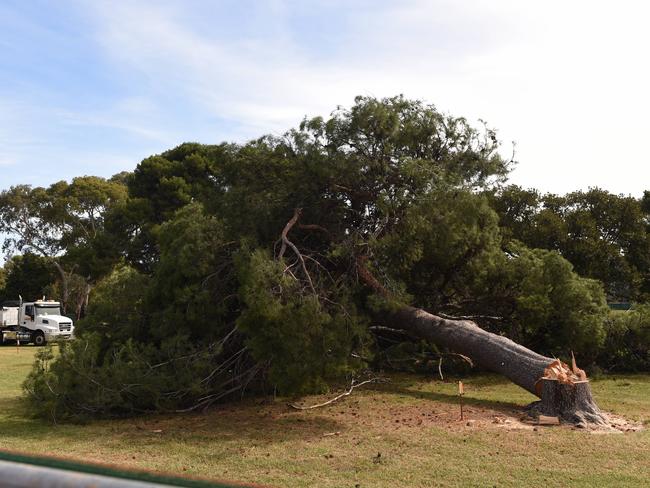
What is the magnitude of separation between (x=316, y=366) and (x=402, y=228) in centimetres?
336

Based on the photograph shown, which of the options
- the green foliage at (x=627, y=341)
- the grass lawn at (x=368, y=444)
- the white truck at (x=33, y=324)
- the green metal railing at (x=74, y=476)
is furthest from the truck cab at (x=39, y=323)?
the green metal railing at (x=74, y=476)

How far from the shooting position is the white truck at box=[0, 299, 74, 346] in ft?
92.6

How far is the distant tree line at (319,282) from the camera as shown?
9.73 m

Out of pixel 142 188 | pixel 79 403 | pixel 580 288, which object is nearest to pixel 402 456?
pixel 79 403

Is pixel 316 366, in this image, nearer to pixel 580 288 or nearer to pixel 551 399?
pixel 551 399

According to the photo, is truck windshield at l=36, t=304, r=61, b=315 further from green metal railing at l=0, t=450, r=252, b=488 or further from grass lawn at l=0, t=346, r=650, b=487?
green metal railing at l=0, t=450, r=252, b=488

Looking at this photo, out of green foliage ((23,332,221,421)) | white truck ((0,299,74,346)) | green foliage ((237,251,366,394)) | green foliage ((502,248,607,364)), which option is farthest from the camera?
white truck ((0,299,74,346))

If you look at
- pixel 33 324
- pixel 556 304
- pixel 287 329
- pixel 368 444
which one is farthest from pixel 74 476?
pixel 33 324

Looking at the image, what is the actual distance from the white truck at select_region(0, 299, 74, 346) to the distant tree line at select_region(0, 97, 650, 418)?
1702 cm

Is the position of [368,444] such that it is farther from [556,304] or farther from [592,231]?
[592,231]

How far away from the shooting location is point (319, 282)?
10992 mm

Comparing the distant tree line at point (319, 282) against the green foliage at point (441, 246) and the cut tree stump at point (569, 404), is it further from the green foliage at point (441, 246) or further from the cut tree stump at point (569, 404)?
the cut tree stump at point (569, 404)

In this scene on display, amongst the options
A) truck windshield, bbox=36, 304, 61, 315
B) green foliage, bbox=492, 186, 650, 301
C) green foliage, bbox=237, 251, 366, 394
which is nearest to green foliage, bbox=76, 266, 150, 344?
green foliage, bbox=237, 251, 366, 394

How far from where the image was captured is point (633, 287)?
2319cm
